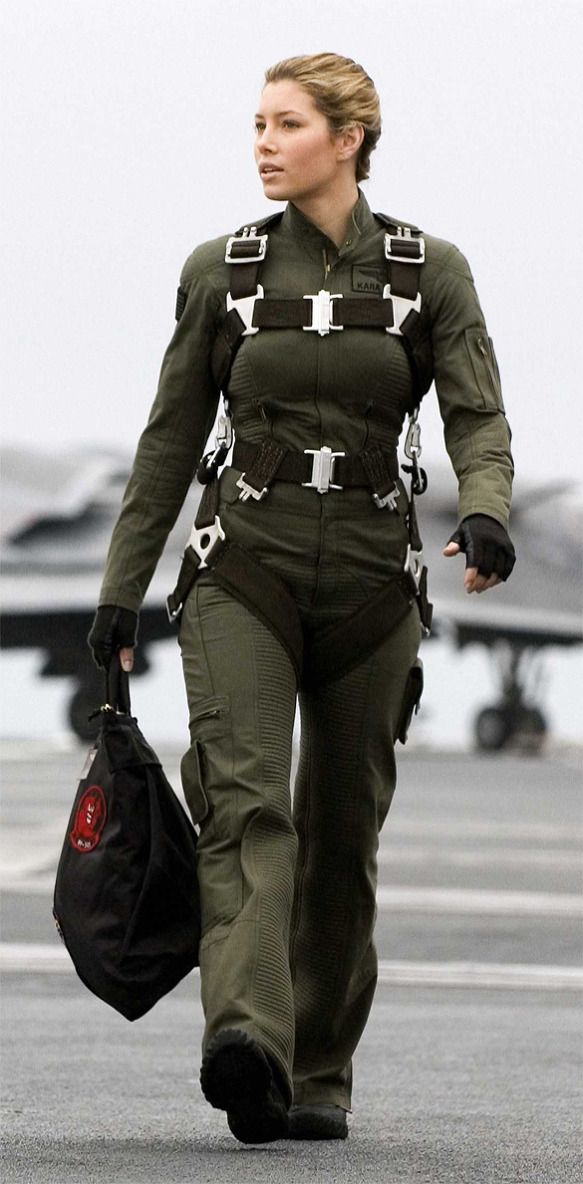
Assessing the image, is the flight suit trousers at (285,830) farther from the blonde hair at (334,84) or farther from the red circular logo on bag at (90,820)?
the blonde hair at (334,84)

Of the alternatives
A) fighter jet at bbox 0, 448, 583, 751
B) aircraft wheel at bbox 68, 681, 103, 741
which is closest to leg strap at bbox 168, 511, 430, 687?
aircraft wheel at bbox 68, 681, 103, 741

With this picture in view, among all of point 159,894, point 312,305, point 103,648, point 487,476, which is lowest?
point 159,894

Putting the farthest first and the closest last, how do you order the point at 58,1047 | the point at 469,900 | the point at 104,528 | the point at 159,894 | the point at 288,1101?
the point at 104,528
the point at 469,900
the point at 58,1047
the point at 159,894
the point at 288,1101

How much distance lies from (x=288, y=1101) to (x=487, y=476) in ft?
3.75

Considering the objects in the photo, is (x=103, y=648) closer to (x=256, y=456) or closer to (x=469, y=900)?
(x=256, y=456)

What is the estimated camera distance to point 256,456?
14.4 ft

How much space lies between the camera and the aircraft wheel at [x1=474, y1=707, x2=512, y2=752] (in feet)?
130

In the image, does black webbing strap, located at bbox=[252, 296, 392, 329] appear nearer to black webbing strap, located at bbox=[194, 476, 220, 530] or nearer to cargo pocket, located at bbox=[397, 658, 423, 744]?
black webbing strap, located at bbox=[194, 476, 220, 530]

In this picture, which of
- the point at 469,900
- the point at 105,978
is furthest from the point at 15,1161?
the point at 469,900

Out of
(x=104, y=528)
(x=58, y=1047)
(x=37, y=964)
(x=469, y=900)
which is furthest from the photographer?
(x=104, y=528)

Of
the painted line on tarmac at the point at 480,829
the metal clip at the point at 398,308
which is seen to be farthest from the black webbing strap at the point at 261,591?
the painted line on tarmac at the point at 480,829

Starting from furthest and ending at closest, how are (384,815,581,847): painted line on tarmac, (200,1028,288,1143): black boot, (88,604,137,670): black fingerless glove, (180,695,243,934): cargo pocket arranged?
(384,815,581,847): painted line on tarmac < (88,604,137,670): black fingerless glove < (180,695,243,934): cargo pocket < (200,1028,288,1143): black boot

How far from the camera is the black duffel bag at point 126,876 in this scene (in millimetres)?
4273

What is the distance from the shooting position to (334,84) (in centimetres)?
433
